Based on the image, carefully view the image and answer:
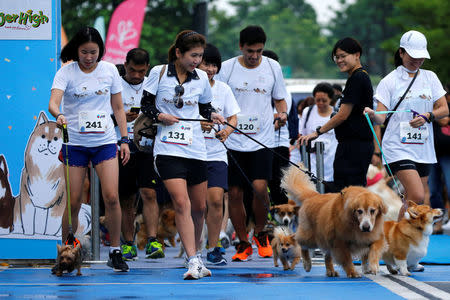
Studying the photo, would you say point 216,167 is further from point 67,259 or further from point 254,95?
point 67,259

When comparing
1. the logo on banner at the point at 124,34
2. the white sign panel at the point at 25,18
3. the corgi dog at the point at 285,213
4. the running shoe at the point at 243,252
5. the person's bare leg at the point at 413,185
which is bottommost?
the running shoe at the point at 243,252

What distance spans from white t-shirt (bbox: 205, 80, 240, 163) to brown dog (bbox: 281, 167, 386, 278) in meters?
1.36

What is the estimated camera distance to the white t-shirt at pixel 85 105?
8.09 m

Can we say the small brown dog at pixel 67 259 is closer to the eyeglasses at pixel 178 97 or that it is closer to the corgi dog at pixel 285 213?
the eyeglasses at pixel 178 97

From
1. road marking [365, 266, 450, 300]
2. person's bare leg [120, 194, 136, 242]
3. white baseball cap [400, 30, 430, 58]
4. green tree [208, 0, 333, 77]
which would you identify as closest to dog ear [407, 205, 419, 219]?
road marking [365, 266, 450, 300]

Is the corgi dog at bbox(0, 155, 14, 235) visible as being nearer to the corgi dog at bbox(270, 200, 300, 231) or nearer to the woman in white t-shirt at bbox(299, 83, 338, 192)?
the corgi dog at bbox(270, 200, 300, 231)

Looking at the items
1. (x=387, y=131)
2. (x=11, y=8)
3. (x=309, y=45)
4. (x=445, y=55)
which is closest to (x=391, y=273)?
(x=387, y=131)

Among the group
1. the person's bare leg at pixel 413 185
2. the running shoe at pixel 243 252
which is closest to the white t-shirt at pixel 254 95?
the running shoe at pixel 243 252

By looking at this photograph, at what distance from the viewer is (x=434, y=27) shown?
46.5 meters

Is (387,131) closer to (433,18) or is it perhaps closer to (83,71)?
(83,71)

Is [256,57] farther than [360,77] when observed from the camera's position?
Yes

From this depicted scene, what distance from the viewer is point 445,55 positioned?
44.5 meters

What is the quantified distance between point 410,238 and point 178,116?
92.0 inches

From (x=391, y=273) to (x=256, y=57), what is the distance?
276 cm
